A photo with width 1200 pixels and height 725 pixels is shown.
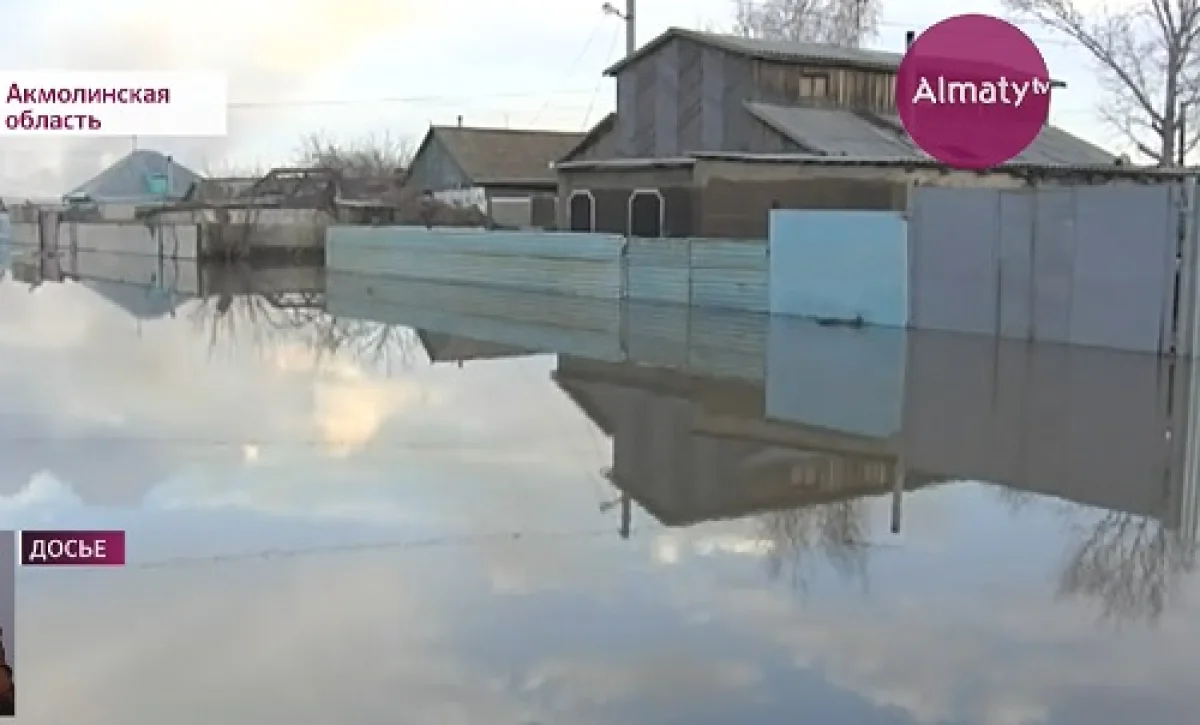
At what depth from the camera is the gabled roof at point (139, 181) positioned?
6250cm

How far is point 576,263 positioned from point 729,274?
4.25 m

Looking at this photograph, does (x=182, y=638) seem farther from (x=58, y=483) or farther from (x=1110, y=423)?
(x=1110, y=423)

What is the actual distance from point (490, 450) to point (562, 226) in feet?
64.3

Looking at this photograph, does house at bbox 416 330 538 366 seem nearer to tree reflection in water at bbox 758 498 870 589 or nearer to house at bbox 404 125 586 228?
tree reflection in water at bbox 758 498 870 589

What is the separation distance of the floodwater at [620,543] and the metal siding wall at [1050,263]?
2.14 feet

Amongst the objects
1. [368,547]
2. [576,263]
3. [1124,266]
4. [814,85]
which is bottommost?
[368,547]

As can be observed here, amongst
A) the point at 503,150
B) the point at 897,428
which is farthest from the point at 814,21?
the point at 897,428

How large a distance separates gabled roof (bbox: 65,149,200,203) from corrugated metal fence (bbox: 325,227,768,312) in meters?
35.8

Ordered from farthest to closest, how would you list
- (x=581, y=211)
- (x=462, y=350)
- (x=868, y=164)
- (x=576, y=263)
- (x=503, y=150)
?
(x=503, y=150) < (x=581, y=211) < (x=576, y=263) < (x=868, y=164) < (x=462, y=350)

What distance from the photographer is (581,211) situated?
88.0 ft

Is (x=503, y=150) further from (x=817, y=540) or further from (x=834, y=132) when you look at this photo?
(x=817, y=540)

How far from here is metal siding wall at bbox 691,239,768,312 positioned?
56.3 feet

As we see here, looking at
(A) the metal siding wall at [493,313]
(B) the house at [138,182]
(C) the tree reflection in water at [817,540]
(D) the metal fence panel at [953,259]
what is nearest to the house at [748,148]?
(A) the metal siding wall at [493,313]

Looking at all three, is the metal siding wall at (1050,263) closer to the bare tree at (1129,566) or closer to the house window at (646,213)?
the bare tree at (1129,566)
